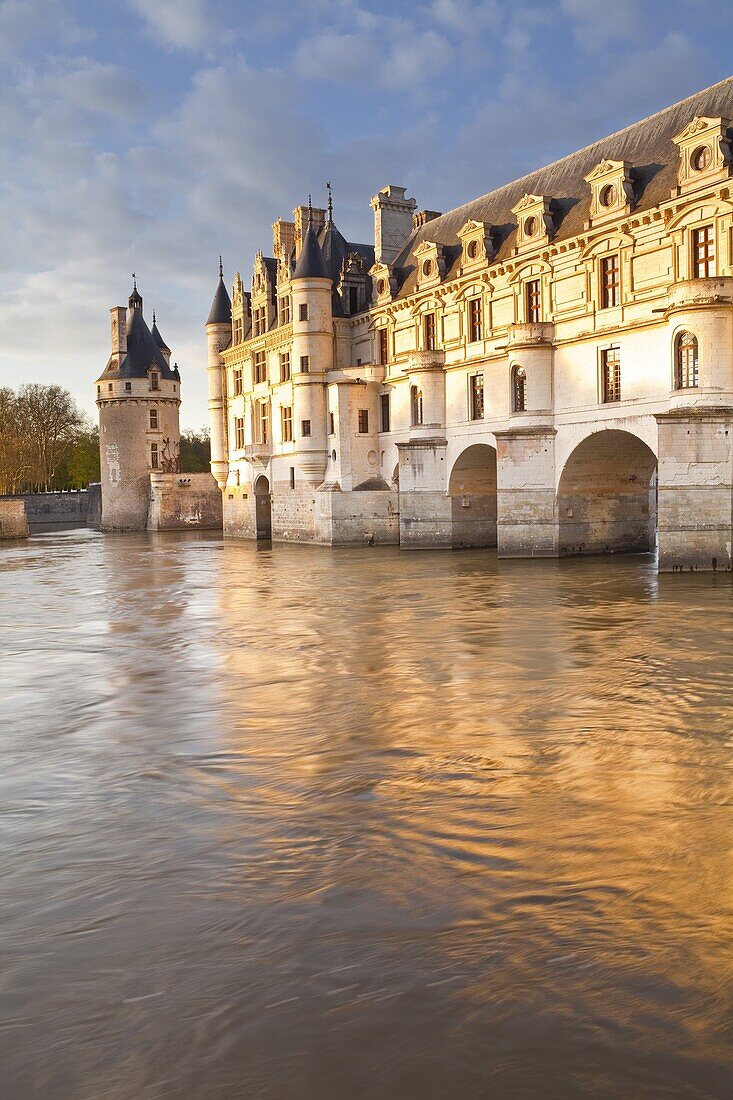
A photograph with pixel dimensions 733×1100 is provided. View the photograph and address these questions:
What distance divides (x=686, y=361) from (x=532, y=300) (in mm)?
7928

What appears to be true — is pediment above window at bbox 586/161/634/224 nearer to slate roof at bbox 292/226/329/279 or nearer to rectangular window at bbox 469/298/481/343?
rectangular window at bbox 469/298/481/343

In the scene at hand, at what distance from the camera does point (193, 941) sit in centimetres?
515

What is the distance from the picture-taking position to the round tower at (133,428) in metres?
68.2

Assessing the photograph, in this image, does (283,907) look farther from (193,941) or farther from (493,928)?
(493,928)

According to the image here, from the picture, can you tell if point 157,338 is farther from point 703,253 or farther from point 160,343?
point 703,253

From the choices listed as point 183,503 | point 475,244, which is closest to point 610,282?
point 475,244

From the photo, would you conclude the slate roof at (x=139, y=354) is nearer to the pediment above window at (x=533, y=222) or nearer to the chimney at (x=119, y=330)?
the chimney at (x=119, y=330)

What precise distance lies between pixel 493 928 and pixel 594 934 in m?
0.53

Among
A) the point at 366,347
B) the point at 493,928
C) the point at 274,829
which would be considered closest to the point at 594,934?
the point at 493,928

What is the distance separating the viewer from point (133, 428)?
68.6 m

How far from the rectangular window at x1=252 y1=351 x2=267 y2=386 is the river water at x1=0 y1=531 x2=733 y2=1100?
36188 millimetres

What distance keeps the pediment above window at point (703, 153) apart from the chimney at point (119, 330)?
51814mm

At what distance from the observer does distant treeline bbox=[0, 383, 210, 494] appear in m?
86.2

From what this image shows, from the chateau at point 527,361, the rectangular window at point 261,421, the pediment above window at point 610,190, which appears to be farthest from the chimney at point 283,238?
the pediment above window at point 610,190
